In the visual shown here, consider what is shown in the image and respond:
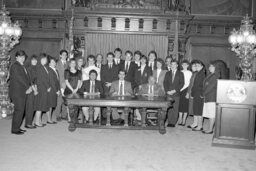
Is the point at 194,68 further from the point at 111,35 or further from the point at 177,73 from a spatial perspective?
the point at 111,35

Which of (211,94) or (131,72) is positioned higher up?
(131,72)

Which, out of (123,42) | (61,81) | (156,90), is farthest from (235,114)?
(123,42)

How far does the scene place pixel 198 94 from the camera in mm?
6262

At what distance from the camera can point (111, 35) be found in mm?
9891

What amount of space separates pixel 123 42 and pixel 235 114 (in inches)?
228

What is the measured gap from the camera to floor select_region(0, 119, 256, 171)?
3.74m

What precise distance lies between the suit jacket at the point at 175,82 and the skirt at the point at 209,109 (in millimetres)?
857

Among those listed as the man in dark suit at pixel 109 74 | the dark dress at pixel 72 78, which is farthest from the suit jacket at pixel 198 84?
the dark dress at pixel 72 78

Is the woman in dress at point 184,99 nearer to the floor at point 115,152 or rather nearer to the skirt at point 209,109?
the skirt at point 209,109

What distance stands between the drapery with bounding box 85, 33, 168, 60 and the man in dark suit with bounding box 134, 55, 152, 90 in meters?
2.75

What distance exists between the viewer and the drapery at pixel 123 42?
9.77 meters

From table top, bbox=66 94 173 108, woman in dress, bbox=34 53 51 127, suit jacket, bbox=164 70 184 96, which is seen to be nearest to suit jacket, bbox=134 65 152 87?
suit jacket, bbox=164 70 184 96

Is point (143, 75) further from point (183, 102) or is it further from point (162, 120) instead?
point (162, 120)

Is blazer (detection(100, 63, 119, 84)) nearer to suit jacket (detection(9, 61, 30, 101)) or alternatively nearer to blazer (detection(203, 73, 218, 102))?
suit jacket (detection(9, 61, 30, 101))
